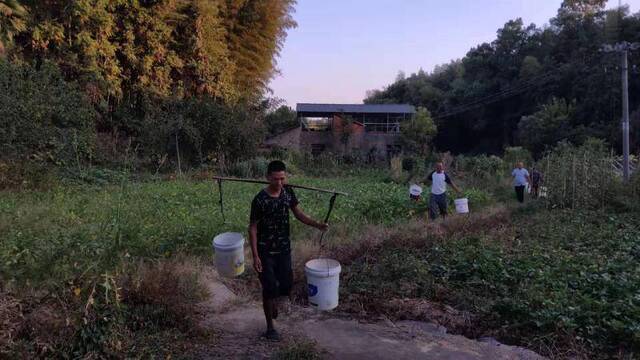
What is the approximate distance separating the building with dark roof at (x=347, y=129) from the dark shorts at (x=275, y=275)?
30.6 m

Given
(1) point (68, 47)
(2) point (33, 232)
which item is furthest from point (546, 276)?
(1) point (68, 47)

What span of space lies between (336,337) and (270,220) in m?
1.27

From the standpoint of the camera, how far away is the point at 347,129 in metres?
39.3

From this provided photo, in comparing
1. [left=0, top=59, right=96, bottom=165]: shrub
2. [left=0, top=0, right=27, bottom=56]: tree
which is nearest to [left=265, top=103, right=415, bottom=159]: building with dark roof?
[left=0, top=59, right=96, bottom=165]: shrub

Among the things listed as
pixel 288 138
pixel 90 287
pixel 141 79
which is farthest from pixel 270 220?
pixel 288 138

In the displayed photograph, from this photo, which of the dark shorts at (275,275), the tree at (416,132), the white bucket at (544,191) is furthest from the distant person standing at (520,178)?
the tree at (416,132)

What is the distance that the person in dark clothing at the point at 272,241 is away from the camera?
15.6 feet

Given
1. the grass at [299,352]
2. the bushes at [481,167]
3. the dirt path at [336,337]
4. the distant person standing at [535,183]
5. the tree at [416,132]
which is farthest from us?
the tree at [416,132]

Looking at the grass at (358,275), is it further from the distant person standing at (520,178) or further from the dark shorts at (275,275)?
the distant person standing at (520,178)

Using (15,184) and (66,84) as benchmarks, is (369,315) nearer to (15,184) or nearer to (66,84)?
(15,184)

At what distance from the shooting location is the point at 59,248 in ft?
14.1

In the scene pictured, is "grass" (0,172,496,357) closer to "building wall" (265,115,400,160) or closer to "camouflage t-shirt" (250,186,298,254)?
"camouflage t-shirt" (250,186,298,254)

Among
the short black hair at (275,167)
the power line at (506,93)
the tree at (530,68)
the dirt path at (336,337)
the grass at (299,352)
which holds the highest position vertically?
the tree at (530,68)

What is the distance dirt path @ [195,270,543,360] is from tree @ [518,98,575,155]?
37829 mm
